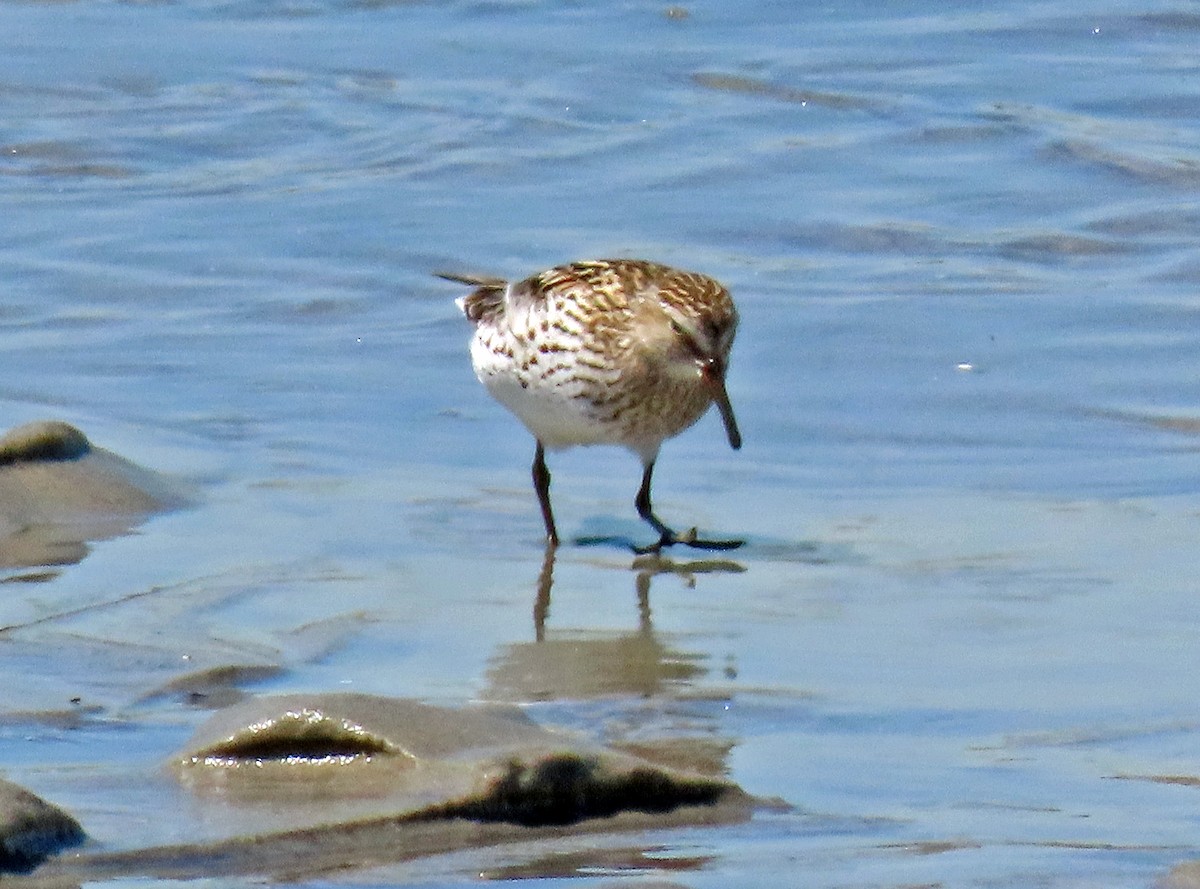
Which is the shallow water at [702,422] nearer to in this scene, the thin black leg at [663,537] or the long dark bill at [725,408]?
the thin black leg at [663,537]

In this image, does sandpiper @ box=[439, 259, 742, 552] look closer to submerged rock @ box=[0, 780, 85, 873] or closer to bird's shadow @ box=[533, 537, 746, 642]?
bird's shadow @ box=[533, 537, 746, 642]

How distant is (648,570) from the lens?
6676 mm

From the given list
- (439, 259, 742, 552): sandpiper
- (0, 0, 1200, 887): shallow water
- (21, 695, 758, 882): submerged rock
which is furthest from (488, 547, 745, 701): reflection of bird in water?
(439, 259, 742, 552): sandpiper

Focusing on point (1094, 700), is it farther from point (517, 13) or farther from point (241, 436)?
point (517, 13)

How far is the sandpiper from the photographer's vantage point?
713cm

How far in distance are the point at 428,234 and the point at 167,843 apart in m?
7.08

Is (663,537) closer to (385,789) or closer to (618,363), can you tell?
(618,363)

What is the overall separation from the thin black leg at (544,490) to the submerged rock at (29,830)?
3.08 metres

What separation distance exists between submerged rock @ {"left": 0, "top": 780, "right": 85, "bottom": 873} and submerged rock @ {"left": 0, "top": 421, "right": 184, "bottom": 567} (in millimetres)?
2514

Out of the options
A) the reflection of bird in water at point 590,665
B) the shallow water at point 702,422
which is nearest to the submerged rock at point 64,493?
the shallow water at point 702,422

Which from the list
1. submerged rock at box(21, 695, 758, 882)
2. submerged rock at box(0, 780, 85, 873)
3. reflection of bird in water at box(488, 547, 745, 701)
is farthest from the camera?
reflection of bird in water at box(488, 547, 745, 701)

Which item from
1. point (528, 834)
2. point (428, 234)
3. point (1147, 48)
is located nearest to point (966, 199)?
point (428, 234)

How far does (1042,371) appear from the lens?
8656mm

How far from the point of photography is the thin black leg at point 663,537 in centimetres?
686
